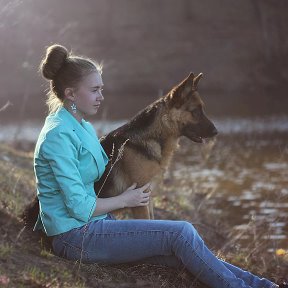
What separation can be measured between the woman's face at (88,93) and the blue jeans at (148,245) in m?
0.87

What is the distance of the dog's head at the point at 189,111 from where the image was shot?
19.3ft

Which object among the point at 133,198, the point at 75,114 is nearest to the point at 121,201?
the point at 133,198

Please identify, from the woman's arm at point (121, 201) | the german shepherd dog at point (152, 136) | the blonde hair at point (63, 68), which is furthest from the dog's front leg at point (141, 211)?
the blonde hair at point (63, 68)

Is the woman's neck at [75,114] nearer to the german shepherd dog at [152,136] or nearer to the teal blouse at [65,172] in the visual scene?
the teal blouse at [65,172]

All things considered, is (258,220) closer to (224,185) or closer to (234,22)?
(224,185)

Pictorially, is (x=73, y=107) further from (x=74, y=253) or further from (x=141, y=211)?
(x=141, y=211)

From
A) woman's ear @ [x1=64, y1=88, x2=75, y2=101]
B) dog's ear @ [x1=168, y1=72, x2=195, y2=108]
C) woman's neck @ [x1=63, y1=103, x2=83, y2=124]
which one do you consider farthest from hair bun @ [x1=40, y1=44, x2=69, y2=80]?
dog's ear @ [x1=168, y1=72, x2=195, y2=108]

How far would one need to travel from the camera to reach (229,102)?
31.5 meters

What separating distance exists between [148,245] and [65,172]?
795 millimetres

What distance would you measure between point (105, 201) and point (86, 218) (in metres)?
0.21

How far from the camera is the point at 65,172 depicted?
430 centimetres

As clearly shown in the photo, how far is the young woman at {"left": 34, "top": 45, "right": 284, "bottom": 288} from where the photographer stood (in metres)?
4.37

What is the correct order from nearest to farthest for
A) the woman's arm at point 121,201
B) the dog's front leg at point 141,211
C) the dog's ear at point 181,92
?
the woman's arm at point 121,201 → the dog's front leg at point 141,211 → the dog's ear at point 181,92

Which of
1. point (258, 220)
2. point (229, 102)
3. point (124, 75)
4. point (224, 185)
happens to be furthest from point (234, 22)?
point (258, 220)
